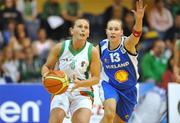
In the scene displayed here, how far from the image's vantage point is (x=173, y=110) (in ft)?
38.2

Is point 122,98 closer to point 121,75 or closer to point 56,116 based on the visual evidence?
point 121,75

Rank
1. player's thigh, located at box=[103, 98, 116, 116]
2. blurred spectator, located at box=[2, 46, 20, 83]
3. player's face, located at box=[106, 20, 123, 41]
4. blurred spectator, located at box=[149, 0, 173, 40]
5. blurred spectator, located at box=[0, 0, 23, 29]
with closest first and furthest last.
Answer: player's thigh, located at box=[103, 98, 116, 116]
player's face, located at box=[106, 20, 123, 41]
blurred spectator, located at box=[2, 46, 20, 83]
blurred spectator, located at box=[0, 0, 23, 29]
blurred spectator, located at box=[149, 0, 173, 40]

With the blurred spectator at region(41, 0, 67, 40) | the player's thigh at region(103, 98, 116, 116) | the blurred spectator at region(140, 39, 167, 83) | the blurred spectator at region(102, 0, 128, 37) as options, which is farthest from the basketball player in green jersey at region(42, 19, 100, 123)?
the blurred spectator at region(102, 0, 128, 37)

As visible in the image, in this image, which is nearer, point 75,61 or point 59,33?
point 75,61

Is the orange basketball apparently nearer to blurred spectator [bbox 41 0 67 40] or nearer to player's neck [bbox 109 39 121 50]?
player's neck [bbox 109 39 121 50]

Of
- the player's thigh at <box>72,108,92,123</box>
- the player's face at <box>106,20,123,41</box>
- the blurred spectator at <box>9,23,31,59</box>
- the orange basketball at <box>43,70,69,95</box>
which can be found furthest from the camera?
the blurred spectator at <box>9,23,31,59</box>

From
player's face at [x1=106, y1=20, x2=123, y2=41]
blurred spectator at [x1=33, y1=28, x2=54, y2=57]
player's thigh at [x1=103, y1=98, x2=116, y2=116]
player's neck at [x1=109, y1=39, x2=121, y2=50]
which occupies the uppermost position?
player's face at [x1=106, y1=20, x2=123, y2=41]

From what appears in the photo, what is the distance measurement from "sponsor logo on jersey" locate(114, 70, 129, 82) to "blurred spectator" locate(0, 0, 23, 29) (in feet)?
18.4

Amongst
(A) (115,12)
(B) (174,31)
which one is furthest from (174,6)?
(A) (115,12)

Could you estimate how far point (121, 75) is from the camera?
9.62 metres

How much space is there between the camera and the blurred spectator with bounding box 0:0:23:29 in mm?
14695

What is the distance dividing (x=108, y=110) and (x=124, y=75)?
2.10 feet

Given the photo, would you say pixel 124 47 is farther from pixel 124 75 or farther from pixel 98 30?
pixel 98 30

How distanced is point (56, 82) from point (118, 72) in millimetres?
1326
